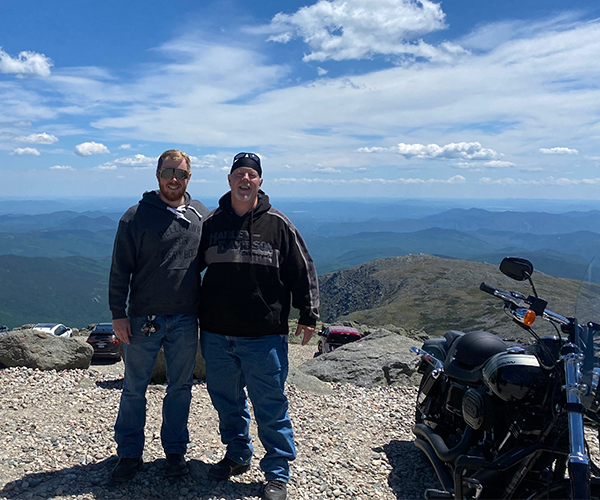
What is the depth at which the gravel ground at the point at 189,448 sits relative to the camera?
14.8ft

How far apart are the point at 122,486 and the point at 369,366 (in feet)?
20.4

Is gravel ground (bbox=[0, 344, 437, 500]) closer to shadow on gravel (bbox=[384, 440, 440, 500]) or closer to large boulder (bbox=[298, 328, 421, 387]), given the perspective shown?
shadow on gravel (bbox=[384, 440, 440, 500])

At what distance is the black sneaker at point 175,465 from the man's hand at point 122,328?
4.15 feet

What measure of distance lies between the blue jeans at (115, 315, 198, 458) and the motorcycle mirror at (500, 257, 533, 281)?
288 cm

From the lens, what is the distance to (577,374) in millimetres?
3129

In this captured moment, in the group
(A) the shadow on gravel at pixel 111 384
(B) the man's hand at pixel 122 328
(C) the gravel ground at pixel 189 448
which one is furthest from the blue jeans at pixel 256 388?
(A) the shadow on gravel at pixel 111 384

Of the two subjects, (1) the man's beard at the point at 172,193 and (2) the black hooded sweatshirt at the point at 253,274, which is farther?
(1) the man's beard at the point at 172,193

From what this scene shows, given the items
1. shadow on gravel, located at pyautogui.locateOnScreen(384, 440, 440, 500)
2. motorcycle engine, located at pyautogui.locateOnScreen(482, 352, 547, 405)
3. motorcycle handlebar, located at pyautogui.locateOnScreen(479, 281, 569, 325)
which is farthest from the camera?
shadow on gravel, located at pyautogui.locateOnScreen(384, 440, 440, 500)

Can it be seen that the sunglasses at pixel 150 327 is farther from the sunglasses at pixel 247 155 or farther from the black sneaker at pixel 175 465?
the sunglasses at pixel 247 155

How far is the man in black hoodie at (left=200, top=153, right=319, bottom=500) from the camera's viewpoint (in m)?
4.43

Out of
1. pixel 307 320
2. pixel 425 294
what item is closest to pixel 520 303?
pixel 307 320

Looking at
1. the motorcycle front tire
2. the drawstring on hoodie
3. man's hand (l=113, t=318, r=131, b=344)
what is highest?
the drawstring on hoodie

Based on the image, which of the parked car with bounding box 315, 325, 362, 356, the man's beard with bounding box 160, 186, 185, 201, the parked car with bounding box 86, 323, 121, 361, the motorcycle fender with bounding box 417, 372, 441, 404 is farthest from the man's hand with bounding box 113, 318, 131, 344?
the parked car with bounding box 86, 323, 121, 361

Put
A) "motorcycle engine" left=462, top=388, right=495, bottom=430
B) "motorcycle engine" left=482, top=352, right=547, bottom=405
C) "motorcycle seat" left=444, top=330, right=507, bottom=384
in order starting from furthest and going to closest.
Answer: "motorcycle seat" left=444, top=330, right=507, bottom=384, "motorcycle engine" left=462, top=388, right=495, bottom=430, "motorcycle engine" left=482, top=352, right=547, bottom=405
